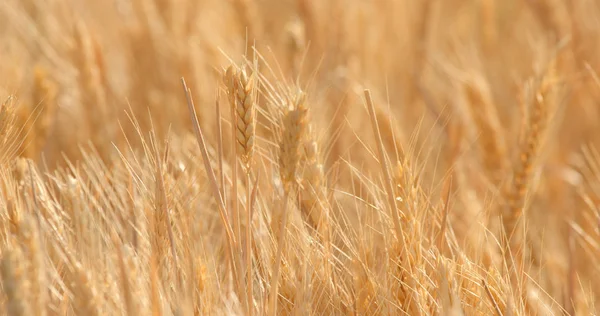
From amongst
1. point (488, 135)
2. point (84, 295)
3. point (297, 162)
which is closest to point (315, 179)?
point (297, 162)

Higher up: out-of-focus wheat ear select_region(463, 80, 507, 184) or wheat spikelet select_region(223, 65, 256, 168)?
wheat spikelet select_region(223, 65, 256, 168)

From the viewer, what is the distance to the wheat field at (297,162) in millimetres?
938

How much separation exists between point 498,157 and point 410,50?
76 centimetres

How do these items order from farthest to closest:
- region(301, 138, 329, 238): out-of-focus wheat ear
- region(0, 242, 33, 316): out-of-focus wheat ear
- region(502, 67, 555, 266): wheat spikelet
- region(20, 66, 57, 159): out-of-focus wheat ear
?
region(20, 66, 57, 159): out-of-focus wheat ear < region(502, 67, 555, 266): wheat spikelet < region(301, 138, 329, 238): out-of-focus wheat ear < region(0, 242, 33, 316): out-of-focus wheat ear

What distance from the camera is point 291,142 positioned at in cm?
88

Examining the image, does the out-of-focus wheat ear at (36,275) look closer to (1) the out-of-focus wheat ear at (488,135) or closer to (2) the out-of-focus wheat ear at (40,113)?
(2) the out-of-focus wheat ear at (40,113)

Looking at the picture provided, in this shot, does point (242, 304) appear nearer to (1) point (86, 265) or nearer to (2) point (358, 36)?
(1) point (86, 265)

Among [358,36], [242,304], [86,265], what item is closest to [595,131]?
[358,36]

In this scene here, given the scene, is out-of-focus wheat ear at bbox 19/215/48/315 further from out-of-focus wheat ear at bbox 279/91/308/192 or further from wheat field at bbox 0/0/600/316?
out-of-focus wheat ear at bbox 279/91/308/192

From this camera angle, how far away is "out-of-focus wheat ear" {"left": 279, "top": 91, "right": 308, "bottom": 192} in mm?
875

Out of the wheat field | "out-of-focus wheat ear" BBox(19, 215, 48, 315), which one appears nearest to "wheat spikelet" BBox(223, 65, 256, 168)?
the wheat field

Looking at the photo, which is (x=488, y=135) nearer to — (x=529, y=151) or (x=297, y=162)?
(x=529, y=151)

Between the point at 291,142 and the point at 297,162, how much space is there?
0.03 metres

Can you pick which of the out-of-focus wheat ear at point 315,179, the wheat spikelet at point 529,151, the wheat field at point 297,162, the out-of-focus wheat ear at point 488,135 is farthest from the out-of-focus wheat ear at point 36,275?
the out-of-focus wheat ear at point 488,135
